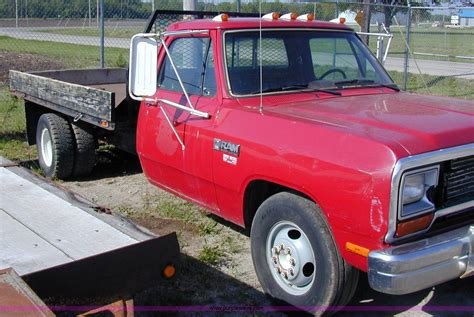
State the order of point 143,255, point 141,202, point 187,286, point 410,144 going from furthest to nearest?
point 141,202
point 187,286
point 410,144
point 143,255

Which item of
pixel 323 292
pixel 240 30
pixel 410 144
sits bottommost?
pixel 323 292

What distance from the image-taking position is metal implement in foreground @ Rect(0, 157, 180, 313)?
2809 mm

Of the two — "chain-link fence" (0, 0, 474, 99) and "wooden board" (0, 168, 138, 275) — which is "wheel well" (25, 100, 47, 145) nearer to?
"chain-link fence" (0, 0, 474, 99)

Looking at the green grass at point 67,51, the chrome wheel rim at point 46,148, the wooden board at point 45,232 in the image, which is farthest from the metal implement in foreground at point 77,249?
the green grass at point 67,51

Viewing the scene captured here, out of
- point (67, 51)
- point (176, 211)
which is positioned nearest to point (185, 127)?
point (176, 211)

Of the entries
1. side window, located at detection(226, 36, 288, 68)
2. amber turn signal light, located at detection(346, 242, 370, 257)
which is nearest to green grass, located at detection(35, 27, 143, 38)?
side window, located at detection(226, 36, 288, 68)

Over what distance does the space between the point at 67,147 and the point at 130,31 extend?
11.6 meters

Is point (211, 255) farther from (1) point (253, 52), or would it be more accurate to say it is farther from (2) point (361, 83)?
(2) point (361, 83)

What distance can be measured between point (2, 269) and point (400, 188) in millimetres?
2025

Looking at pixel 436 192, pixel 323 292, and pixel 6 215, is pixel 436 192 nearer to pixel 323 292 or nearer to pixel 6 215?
pixel 323 292

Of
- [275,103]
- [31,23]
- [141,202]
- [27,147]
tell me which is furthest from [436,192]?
[31,23]

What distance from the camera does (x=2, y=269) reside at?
A: 2820mm

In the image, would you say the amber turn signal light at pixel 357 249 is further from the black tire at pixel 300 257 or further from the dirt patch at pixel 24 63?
the dirt patch at pixel 24 63

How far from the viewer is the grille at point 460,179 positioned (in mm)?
3516
